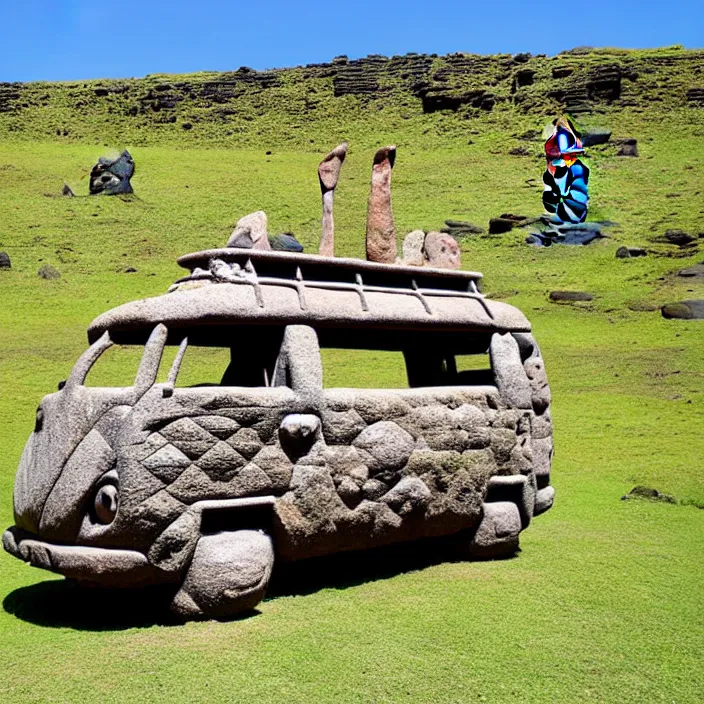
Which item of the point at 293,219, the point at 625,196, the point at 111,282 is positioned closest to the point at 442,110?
the point at 625,196

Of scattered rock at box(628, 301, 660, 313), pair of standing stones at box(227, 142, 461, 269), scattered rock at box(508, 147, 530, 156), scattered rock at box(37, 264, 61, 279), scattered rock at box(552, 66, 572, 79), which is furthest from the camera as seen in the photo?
scattered rock at box(552, 66, 572, 79)

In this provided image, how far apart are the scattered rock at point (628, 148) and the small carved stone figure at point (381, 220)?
36239mm

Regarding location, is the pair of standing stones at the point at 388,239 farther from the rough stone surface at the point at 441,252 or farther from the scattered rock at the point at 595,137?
the scattered rock at the point at 595,137

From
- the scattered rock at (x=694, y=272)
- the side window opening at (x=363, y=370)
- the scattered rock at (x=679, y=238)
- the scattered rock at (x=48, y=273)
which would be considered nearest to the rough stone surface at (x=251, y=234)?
the side window opening at (x=363, y=370)

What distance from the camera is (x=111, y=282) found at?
84.3 ft

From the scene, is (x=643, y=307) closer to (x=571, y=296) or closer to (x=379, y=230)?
(x=571, y=296)

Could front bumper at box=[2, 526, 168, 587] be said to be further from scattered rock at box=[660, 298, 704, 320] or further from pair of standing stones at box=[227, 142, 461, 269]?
scattered rock at box=[660, 298, 704, 320]

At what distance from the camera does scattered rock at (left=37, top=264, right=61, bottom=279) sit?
26125 mm

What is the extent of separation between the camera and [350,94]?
5925 centimetres

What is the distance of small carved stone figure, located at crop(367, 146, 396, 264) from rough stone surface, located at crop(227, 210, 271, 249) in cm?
116

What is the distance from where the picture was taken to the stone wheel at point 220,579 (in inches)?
270

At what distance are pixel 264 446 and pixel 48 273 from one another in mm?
20641

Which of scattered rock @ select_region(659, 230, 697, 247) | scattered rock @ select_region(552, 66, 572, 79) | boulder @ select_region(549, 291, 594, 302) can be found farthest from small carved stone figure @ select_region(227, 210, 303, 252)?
scattered rock @ select_region(552, 66, 572, 79)

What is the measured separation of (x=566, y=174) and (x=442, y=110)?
42.8 m
